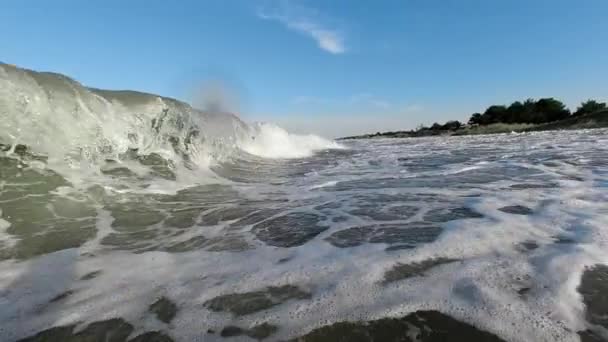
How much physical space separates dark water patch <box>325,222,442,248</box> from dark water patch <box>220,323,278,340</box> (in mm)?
1155

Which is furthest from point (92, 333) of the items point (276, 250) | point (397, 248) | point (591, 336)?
point (591, 336)

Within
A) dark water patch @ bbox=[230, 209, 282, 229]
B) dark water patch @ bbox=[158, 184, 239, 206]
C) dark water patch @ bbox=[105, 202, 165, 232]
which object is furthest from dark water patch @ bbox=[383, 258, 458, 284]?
dark water patch @ bbox=[158, 184, 239, 206]

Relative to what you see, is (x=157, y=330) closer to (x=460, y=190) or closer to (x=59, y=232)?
(x=59, y=232)

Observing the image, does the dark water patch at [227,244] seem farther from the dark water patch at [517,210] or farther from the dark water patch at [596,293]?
the dark water patch at [517,210]

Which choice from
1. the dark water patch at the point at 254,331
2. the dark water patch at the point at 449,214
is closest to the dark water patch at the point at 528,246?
the dark water patch at the point at 449,214

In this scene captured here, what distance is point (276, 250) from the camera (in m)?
2.65

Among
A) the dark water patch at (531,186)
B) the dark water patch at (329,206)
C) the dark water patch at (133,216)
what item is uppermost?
the dark water patch at (133,216)

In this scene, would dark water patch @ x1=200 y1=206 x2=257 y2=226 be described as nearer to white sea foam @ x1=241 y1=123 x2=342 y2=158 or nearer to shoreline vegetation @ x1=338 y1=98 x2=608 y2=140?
white sea foam @ x1=241 y1=123 x2=342 y2=158

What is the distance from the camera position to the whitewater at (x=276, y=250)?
5.41ft

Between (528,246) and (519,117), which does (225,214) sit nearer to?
(528,246)

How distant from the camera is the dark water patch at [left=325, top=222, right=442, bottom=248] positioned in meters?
2.68

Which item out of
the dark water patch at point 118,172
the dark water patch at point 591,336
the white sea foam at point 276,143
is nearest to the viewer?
the dark water patch at point 591,336

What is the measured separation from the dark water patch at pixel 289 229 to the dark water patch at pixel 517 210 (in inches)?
71.6

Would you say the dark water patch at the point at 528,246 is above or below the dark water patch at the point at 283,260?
below
